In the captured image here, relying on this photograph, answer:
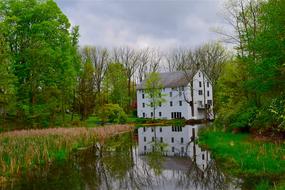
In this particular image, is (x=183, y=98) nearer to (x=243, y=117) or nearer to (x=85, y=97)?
(x=85, y=97)

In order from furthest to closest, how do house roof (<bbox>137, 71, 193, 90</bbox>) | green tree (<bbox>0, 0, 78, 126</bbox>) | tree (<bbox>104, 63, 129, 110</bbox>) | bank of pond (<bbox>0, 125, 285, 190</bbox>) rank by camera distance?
tree (<bbox>104, 63, 129, 110</bbox>) → house roof (<bbox>137, 71, 193, 90</bbox>) → green tree (<bbox>0, 0, 78, 126</bbox>) → bank of pond (<bbox>0, 125, 285, 190</bbox>)

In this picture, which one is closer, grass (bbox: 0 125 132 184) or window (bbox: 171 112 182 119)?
grass (bbox: 0 125 132 184)

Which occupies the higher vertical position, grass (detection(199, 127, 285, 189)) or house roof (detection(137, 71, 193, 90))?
house roof (detection(137, 71, 193, 90))

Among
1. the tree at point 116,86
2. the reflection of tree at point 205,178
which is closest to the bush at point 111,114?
the tree at point 116,86

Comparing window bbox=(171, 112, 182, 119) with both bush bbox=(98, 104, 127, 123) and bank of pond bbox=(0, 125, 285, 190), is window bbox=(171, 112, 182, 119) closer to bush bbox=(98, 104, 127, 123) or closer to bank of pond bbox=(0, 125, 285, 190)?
bush bbox=(98, 104, 127, 123)

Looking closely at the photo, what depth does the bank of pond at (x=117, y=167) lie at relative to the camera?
13.2m

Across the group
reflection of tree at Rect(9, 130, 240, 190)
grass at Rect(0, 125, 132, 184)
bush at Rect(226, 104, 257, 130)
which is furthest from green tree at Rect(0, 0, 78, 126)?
bush at Rect(226, 104, 257, 130)

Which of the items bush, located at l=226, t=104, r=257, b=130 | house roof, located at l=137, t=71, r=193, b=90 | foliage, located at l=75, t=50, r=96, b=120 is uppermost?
house roof, located at l=137, t=71, r=193, b=90

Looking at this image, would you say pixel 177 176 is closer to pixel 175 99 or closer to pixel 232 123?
pixel 232 123

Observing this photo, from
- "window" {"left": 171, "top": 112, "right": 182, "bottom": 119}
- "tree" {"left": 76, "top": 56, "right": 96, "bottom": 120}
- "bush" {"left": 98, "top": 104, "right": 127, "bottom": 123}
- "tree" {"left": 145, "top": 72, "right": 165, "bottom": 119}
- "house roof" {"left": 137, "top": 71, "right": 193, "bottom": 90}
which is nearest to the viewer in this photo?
"tree" {"left": 76, "top": 56, "right": 96, "bottom": 120}

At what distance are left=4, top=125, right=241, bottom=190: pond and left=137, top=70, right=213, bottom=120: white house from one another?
42.8 m

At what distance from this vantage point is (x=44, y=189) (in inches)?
517

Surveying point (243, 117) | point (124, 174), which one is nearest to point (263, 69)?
point (243, 117)

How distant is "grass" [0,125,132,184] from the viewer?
16.0 m
